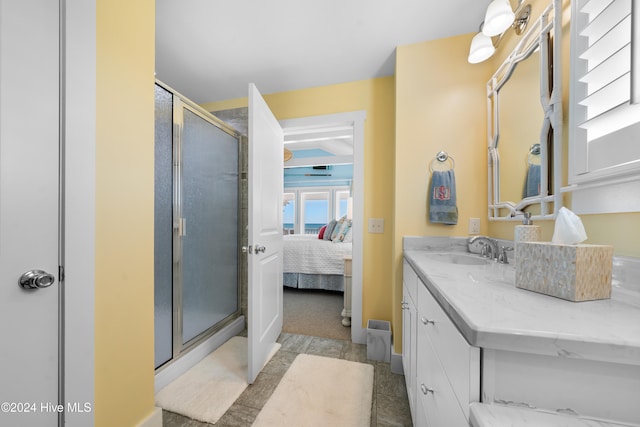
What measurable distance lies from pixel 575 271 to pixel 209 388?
74.0 inches

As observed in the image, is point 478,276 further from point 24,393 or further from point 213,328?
point 213,328

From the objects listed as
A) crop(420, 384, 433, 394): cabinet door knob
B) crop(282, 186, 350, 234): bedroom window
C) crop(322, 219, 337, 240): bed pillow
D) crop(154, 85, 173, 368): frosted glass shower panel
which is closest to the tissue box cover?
crop(420, 384, 433, 394): cabinet door knob

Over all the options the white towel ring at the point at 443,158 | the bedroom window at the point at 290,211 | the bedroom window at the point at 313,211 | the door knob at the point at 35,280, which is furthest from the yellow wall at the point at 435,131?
the bedroom window at the point at 290,211

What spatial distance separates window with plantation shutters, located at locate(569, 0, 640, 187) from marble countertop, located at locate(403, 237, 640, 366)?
397 mm

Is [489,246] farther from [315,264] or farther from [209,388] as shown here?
[315,264]

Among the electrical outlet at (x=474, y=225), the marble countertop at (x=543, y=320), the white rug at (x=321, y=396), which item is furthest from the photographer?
the electrical outlet at (x=474, y=225)

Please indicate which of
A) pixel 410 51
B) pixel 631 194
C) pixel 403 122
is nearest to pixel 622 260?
pixel 631 194

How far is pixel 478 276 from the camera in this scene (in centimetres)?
86

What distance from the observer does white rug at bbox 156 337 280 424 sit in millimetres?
1308

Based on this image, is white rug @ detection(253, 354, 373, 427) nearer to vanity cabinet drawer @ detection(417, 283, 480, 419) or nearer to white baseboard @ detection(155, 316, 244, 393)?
white baseboard @ detection(155, 316, 244, 393)

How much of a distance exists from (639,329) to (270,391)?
64.4 inches

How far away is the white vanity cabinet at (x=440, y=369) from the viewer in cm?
50

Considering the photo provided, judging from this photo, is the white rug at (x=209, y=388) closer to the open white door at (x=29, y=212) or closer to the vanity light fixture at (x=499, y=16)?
the open white door at (x=29, y=212)

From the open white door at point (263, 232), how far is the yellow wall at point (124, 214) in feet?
1.77
